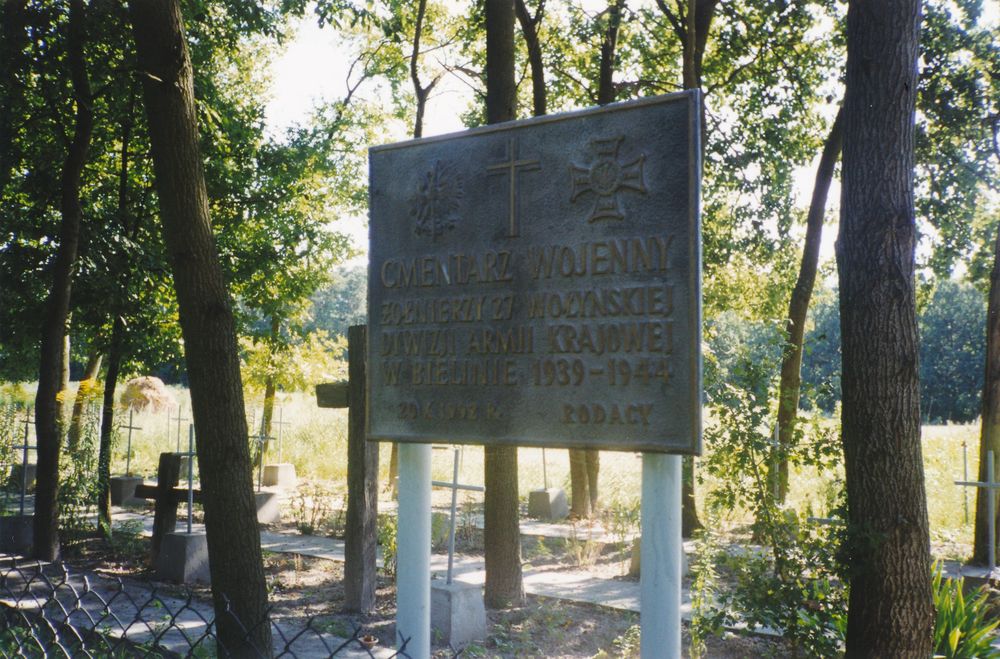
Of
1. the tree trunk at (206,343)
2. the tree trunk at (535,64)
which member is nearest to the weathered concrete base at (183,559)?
the tree trunk at (206,343)

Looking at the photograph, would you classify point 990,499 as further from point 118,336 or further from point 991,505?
point 118,336

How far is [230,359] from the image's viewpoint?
5270 millimetres

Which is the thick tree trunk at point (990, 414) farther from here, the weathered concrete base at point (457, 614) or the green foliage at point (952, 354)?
the green foliage at point (952, 354)

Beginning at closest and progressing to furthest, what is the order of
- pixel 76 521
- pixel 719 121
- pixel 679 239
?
pixel 679 239, pixel 76 521, pixel 719 121

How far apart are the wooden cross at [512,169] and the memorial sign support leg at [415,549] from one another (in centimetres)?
117

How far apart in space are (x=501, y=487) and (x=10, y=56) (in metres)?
7.09

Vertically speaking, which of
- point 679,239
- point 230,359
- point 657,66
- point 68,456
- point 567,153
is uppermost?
point 657,66

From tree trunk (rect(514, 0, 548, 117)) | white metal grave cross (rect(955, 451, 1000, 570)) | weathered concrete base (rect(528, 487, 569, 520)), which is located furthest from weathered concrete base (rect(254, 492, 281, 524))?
white metal grave cross (rect(955, 451, 1000, 570))

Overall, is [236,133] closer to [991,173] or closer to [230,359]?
[230,359]

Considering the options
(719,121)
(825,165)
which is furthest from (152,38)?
(719,121)

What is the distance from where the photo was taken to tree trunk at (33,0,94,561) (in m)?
10.3

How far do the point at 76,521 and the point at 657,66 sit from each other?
1239 cm

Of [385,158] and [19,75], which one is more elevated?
[19,75]

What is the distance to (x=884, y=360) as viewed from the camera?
573cm
